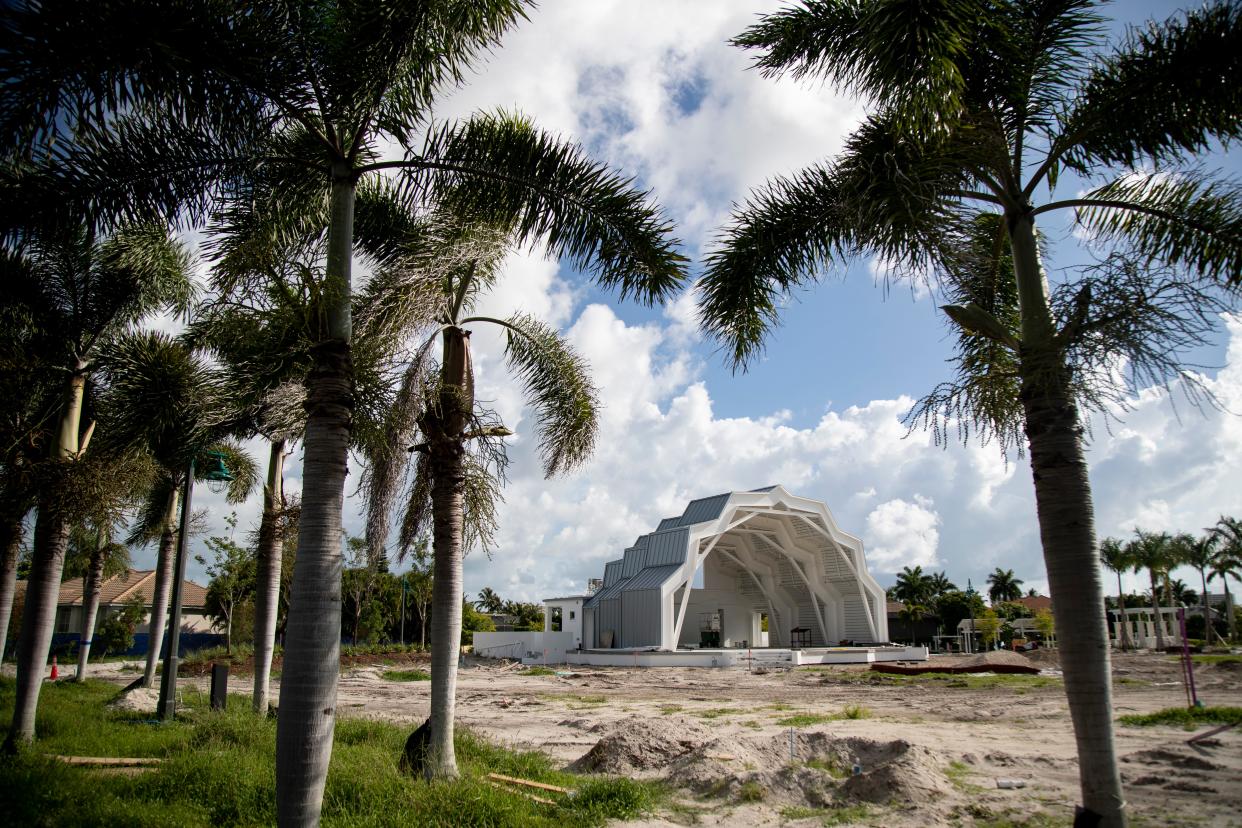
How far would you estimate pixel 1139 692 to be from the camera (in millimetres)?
19344

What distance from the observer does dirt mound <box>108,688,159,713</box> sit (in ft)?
49.3

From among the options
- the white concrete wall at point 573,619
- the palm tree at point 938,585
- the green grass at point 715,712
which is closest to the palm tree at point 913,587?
the palm tree at point 938,585

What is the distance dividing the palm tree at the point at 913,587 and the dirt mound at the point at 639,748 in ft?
271

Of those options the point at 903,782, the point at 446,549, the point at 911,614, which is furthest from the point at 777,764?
the point at 911,614

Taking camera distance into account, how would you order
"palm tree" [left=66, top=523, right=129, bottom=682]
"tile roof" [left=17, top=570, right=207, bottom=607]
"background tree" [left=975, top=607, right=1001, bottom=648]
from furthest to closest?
"background tree" [left=975, top=607, right=1001, bottom=648] < "tile roof" [left=17, top=570, right=207, bottom=607] < "palm tree" [left=66, top=523, right=129, bottom=682]

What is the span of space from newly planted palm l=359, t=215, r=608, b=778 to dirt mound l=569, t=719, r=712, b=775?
9.03 feet

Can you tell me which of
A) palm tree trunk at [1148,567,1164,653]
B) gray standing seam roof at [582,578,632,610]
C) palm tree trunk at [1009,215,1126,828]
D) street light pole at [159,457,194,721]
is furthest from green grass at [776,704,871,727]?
palm tree trunk at [1148,567,1164,653]

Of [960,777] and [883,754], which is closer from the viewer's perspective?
[960,777]

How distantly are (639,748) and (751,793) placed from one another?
7.94 feet

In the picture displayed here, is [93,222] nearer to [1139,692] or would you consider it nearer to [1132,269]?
[1132,269]

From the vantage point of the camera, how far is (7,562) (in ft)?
39.0

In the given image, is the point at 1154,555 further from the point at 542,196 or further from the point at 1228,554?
the point at 542,196

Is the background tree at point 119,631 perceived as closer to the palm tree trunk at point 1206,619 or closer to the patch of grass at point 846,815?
the patch of grass at point 846,815

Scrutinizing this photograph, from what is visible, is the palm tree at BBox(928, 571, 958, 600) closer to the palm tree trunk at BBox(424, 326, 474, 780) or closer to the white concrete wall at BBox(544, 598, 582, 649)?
the white concrete wall at BBox(544, 598, 582, 649)
